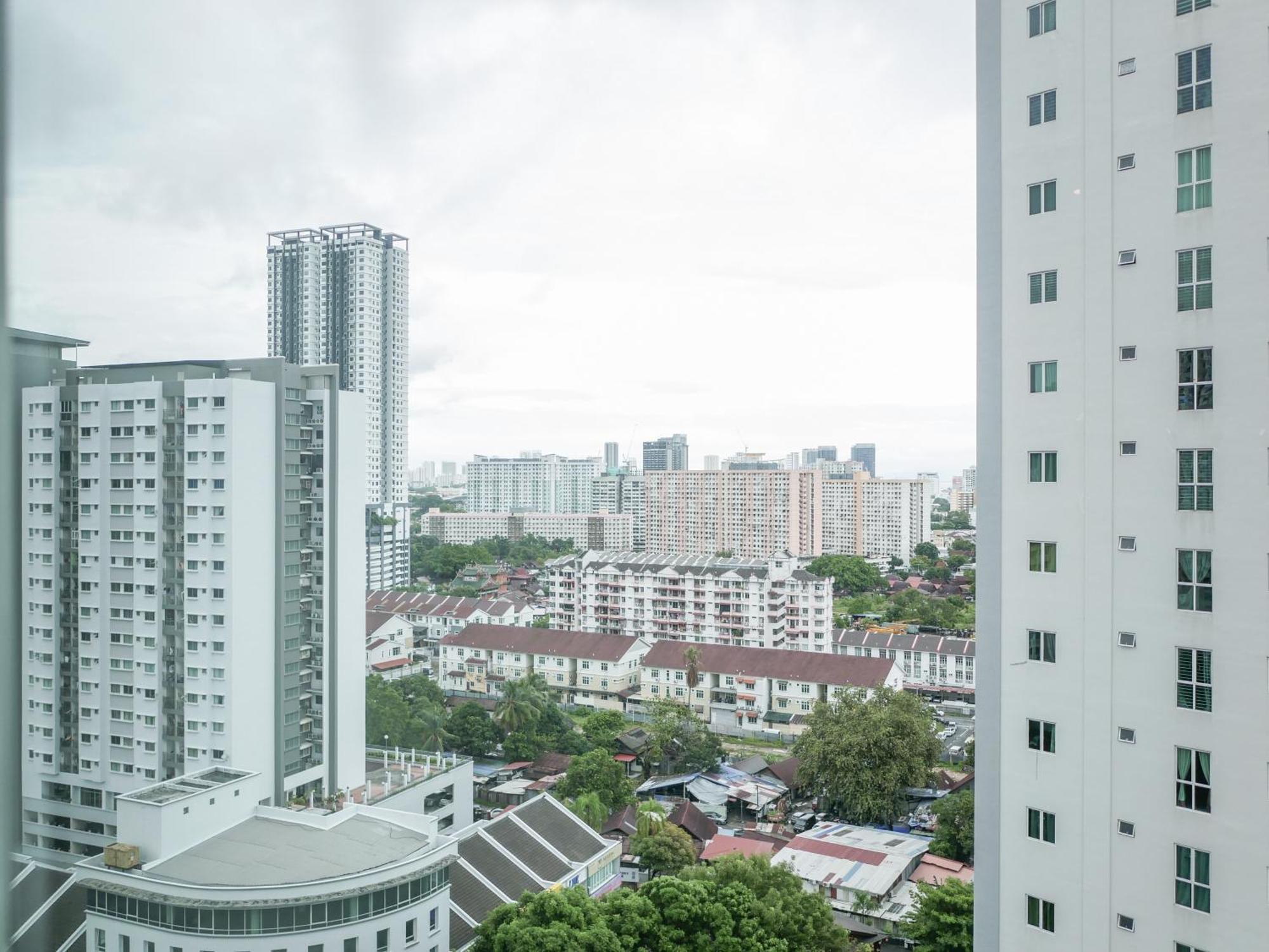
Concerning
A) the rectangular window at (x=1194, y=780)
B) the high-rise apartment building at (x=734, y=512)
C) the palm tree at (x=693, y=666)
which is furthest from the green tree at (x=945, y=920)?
the high-rise apartment building at (x=734, y=512)

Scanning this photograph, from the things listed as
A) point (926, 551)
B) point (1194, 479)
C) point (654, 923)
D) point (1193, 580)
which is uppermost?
point (1194, 479)

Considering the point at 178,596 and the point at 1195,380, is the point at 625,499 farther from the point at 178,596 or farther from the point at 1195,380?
the point at 1195,380

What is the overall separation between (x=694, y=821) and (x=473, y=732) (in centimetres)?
189

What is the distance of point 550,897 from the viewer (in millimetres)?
2689

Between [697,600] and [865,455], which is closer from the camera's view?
[697,600]

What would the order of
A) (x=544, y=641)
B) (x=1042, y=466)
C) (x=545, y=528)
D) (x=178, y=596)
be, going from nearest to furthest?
(x=1042, y=466)
(x=178, y=596)
(x=544, y=641)
(x=545, y=528)

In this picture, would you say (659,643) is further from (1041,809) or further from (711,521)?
(1041,809)

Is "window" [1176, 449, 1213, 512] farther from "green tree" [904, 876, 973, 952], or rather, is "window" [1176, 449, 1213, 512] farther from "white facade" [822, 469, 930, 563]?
"white facade" [822, 469, 930, 563]

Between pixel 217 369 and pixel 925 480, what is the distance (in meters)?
11.7

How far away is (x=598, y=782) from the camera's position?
200 inches

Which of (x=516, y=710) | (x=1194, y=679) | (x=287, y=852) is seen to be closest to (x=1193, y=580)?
(x=1194, y=679)

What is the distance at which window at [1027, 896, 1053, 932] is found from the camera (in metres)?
1.36

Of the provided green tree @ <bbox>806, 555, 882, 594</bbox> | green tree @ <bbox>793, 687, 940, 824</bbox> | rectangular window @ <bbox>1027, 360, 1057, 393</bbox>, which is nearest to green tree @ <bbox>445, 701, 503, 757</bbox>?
green tree @ <bbox>793, 687, 940, 824</bbox>

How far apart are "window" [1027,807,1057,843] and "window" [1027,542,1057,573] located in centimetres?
39
